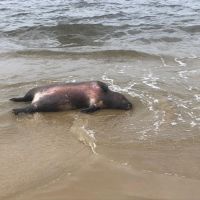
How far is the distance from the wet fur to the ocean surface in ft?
0.49

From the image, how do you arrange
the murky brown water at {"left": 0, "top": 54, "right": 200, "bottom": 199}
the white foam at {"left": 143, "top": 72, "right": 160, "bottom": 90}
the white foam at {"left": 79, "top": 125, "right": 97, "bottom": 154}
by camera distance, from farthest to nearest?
the white foam at {"left": 143, "top": 72, "right": 160, "bottom": 90}
the white foam at {"left": 79, "top": 125, "right": 97, "bottom": 154}
the murky brown water at {"left": 0, "top": 54, "right": 200, "bottom": 199}

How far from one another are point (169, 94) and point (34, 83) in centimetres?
219

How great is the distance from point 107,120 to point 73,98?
0.67 m

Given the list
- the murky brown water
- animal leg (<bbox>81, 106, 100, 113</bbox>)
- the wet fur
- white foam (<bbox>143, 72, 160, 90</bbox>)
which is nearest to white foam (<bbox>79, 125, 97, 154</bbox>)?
the murky brown water

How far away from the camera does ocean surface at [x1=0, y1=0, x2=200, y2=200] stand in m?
4.20

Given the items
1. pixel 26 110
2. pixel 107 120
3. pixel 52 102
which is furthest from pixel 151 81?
pixel 26 110

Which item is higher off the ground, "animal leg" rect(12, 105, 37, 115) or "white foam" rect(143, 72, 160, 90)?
"animal leg" rect(12, 105, 37, 115)

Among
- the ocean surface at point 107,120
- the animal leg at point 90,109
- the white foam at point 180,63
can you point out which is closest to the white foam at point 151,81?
the ocean surface at point 107,120

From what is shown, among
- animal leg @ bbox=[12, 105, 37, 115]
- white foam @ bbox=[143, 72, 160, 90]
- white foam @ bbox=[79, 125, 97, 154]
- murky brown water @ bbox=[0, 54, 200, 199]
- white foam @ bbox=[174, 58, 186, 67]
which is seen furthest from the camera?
white foam @ bbox=[174, 58, 186, 67]

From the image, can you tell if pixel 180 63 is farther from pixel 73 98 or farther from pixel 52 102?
pixel 52 102

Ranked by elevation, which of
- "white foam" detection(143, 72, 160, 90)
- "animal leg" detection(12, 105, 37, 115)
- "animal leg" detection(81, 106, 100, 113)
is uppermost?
"animal leg" detection(12, 105, 37, 115)

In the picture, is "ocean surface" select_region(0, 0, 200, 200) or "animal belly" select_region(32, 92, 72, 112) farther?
"animal belly" select_region(32, 92, 72, 112)

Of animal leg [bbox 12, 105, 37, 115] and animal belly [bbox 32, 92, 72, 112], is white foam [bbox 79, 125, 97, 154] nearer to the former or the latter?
animal belly [bbox 32, 92, 72, 112]

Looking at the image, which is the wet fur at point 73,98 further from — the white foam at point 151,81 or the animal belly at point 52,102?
the white foam at point 151,81
